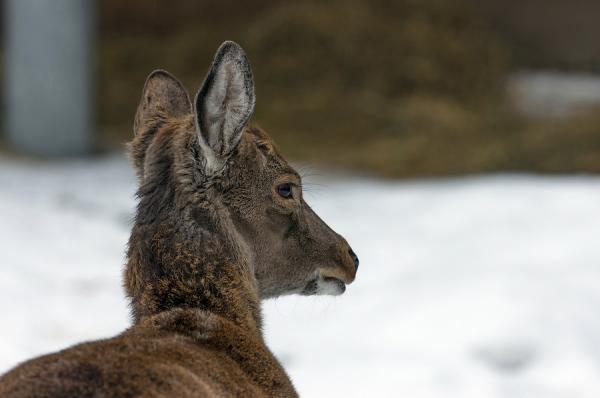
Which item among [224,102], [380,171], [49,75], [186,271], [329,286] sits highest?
[49,75]

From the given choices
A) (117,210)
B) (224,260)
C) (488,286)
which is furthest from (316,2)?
(224,260)

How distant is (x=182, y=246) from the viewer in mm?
3764

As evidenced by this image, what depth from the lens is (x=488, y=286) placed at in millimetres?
7262

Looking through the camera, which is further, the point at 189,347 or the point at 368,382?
the point at 368,382

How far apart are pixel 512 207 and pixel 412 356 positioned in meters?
2.93

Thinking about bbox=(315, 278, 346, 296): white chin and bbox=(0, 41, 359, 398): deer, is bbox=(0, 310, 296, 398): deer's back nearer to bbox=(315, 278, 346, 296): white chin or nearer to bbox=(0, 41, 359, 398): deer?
bbox=(0, 41, 359, 398): deer

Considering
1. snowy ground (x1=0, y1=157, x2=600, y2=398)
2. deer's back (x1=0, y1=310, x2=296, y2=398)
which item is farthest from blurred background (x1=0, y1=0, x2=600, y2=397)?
deer's back (x1=0, y1=310, x2=296, y2=398)

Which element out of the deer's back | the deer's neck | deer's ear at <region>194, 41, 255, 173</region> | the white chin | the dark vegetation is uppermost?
the dark vegetation

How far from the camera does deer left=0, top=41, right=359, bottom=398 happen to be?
342 centimetres

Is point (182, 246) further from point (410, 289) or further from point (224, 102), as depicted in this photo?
point (410, 289)

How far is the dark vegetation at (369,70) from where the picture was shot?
1173 cm

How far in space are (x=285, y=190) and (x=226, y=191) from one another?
0.92ft

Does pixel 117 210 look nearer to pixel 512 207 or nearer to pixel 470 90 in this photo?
pixel 512 207

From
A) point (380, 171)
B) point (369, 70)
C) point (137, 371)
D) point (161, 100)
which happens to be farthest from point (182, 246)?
point (369, 70)
